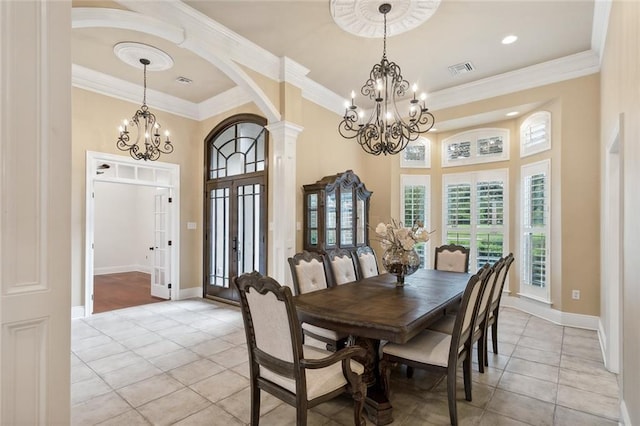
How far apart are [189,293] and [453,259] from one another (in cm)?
457

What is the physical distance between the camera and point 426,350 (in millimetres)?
2266

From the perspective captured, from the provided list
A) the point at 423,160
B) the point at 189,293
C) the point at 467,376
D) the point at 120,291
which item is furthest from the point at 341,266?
the point at 120,291

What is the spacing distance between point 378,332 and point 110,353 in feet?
9.99

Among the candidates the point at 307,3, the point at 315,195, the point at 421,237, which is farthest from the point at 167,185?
the point at 421,237

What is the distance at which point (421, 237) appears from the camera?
3096 millimetres

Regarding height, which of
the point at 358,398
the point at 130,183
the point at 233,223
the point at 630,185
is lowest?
the point at 358,398

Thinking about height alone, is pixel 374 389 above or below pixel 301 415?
below

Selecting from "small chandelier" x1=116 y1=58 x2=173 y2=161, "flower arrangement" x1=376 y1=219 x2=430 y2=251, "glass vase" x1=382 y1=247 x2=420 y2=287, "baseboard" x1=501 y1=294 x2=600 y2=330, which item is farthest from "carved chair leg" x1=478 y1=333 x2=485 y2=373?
"small chandelier" x1=116 y1=58 x2=173 y2=161

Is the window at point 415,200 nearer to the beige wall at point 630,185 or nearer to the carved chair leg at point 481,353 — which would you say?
the carved chair leg at point 481,353

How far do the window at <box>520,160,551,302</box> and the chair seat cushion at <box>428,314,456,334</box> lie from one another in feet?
8.48

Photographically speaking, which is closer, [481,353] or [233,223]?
[481,353]

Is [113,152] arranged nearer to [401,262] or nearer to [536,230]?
[401,262]

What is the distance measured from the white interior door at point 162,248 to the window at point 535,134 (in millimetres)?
5984

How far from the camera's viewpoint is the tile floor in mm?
2283
